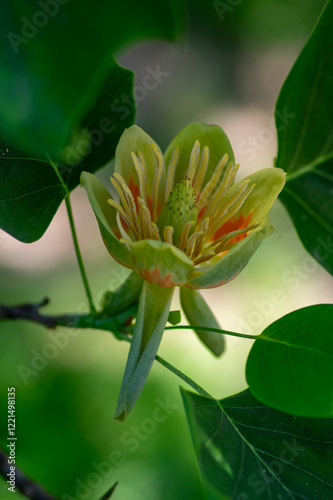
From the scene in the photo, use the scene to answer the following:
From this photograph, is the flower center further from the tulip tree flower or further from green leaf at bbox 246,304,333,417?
green leaf at bbox 246,304,333,417

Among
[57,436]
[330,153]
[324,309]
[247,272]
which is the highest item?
[330,153]

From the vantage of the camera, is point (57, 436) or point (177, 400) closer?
point (57, 436)

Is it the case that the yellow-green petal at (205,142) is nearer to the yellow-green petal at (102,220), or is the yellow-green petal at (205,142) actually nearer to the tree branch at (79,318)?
the yellow-green petal at (102,220)

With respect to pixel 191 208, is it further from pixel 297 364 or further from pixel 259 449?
pixel 259 449

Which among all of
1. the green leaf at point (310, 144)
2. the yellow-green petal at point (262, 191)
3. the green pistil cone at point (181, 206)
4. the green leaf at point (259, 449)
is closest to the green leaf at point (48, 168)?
the green pistil cone at point (181, 206)

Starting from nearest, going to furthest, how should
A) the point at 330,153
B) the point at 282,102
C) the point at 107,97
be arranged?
the point at 107,97
the point at 282,102
the point at 330,153

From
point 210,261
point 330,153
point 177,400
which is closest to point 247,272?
point 177,400

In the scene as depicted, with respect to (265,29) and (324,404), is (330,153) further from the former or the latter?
(265,29)

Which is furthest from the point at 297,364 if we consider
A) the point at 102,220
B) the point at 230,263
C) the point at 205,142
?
the point at 205,142
